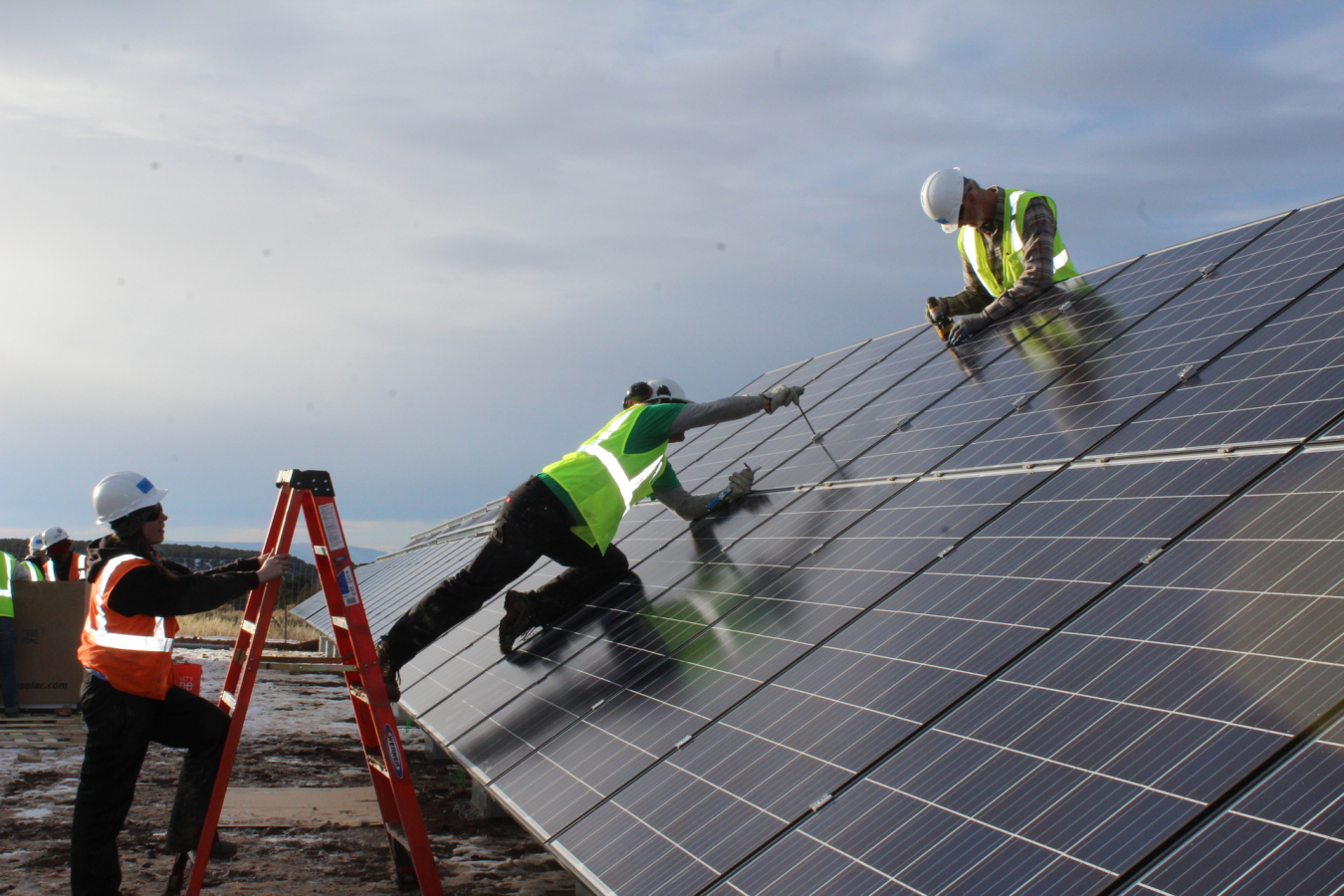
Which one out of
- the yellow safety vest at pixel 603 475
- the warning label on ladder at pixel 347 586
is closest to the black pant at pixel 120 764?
the warning label on ladder at pixel 347 586

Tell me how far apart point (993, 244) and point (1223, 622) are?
7980mm

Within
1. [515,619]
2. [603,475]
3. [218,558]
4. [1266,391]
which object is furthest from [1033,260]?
[218,558]

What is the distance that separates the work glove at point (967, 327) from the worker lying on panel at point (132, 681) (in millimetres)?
6742

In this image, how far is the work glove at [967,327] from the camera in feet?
34.6

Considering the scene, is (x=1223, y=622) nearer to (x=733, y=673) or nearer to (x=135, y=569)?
(x=733, y=673)

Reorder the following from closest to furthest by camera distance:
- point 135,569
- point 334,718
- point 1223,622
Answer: point 1223,622, point 135,569, point 334,718

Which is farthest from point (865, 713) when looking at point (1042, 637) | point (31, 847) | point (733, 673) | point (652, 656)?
point (31, 847)

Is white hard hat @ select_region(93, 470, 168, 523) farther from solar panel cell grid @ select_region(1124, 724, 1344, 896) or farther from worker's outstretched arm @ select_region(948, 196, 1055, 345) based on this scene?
worker's outstretched arm @ select_region(948, 196, 1055, 345)

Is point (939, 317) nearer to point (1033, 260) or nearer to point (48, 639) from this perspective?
point (1033, 260)

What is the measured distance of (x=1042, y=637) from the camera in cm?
459

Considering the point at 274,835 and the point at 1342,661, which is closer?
the point at 1342,661

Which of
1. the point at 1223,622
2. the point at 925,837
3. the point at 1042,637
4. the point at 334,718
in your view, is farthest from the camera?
the point at 334,718

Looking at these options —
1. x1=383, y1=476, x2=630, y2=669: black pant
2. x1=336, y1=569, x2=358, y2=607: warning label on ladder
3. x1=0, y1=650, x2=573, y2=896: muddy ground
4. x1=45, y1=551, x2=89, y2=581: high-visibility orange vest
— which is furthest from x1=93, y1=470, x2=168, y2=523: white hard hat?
x1=45, y1=551, x2=89, y2=581: high-visibility orange vest

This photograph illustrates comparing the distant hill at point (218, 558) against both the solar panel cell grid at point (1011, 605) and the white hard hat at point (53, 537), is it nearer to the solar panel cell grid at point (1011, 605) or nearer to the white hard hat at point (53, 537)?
the white hard hat at point (53, 537)
